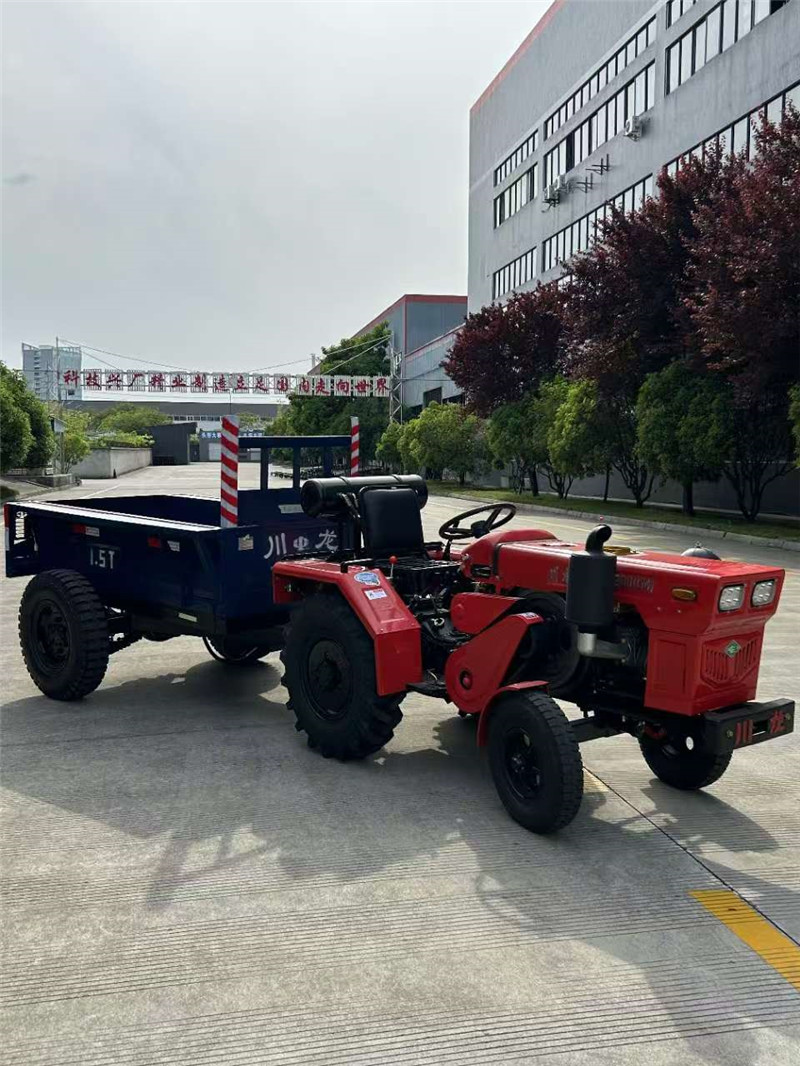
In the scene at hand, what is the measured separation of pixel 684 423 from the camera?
22.8 m

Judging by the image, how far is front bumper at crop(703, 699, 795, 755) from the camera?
427cm

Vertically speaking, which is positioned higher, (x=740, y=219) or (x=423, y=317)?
(x=423, y=317)

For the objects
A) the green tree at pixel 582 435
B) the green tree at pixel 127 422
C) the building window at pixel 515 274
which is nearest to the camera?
the green tree at pixel 582 435

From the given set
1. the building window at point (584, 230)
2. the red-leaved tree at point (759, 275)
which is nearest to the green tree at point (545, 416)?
the building window at point (584, 230)

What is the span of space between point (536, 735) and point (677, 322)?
21881 millimetres

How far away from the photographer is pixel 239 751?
571 cm

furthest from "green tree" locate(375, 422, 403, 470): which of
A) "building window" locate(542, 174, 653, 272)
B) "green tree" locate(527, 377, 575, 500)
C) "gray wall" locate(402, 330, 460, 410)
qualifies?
"green tree" locate(527, 377, 575, 500)

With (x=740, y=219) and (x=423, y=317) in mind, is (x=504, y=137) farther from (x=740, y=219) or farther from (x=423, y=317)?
(x=740, y=219)

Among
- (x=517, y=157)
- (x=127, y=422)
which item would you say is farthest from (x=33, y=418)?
(x=127, y=422)

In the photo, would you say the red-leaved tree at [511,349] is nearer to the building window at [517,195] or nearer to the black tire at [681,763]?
the building window at [517,195]

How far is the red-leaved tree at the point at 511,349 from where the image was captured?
3634 centimetres

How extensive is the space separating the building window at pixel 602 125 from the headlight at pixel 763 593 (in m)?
34.3

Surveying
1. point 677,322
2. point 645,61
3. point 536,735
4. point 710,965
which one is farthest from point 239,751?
point 645,61

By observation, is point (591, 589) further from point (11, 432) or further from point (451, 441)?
point (451, 441)
